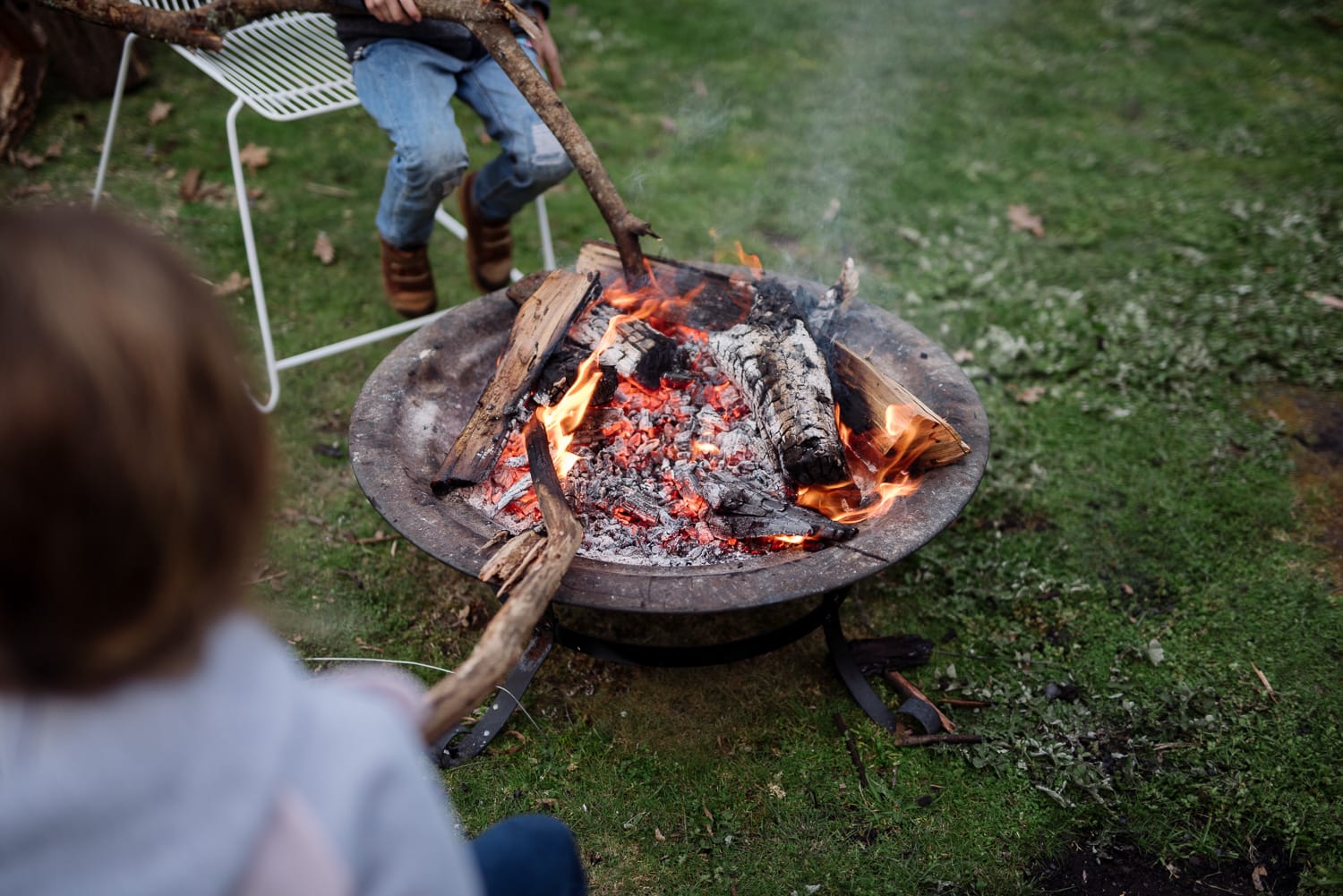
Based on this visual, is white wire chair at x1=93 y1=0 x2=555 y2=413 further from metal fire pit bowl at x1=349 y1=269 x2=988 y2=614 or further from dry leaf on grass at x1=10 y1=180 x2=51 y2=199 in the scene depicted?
dry leaf on grass at x1=10 y1=180 x2=51 y2=199

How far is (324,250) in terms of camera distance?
14.8 ft

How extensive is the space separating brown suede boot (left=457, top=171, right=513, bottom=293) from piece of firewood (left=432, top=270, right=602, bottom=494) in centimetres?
103

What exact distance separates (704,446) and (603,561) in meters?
0.56

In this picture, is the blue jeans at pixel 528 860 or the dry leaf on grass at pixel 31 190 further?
the dry leaf on grass at pixel 31 190

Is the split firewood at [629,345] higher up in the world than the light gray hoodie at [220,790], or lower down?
lower down

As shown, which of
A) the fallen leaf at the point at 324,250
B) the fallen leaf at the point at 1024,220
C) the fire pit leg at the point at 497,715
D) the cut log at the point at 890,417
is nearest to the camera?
the cut log at the point at 890,417

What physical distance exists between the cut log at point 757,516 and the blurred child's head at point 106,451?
1.65 meters

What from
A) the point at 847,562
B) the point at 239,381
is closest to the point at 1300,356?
the point at 847,562

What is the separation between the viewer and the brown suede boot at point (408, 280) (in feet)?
12.2

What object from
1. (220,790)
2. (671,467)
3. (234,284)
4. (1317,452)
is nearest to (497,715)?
(671,467)

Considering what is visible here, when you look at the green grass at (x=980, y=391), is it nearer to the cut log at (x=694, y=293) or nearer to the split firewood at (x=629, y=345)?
the split firewood at (x=629, y=345)

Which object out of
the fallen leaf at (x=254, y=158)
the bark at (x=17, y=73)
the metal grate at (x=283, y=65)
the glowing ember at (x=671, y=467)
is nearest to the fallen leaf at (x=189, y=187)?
the fallen leaf at (x=254, y=158)

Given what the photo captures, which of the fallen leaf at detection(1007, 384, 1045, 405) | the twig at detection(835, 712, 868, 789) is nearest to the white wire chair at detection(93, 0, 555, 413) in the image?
the twig at detection(835, 712, 868, 789)

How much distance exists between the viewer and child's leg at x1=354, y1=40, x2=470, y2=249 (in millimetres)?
3170
